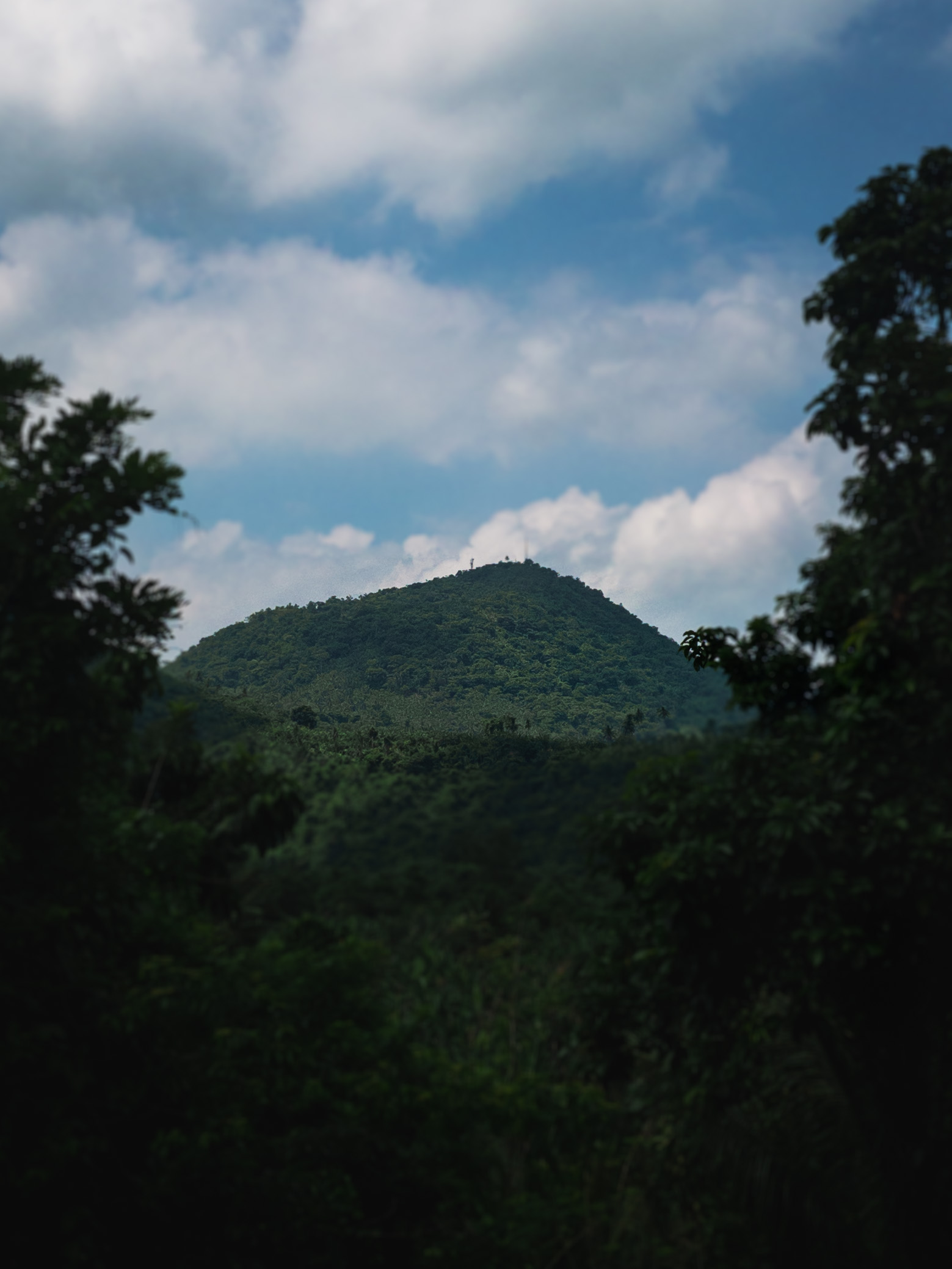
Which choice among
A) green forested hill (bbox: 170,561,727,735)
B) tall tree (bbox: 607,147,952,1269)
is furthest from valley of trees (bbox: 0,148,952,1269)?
green forested hill (bbox: 170,561,727,735)

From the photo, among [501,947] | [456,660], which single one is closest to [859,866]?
[501,947]

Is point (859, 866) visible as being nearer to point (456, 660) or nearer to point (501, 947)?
point (501, 947)

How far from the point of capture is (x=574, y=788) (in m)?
7.57

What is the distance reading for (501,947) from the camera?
6.95 meters

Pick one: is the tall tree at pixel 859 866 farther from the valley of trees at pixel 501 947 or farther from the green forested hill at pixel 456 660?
the green forested hill at pixel 456 660

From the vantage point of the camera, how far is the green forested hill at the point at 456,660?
72625 millimetres

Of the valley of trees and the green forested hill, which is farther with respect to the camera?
the green forested hill

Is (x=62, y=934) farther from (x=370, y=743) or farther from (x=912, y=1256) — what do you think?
(x=370, y=743)

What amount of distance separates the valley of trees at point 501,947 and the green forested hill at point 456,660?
4851 centimetres

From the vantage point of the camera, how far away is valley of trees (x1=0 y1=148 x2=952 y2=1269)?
19.8 ft

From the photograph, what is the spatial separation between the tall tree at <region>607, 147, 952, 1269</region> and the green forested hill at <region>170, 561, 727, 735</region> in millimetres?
49071

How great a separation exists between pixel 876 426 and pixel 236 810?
510 centimetres

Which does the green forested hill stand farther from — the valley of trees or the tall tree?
the tall tree

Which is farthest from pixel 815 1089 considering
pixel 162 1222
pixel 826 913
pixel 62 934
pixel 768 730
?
pixel 62 934
